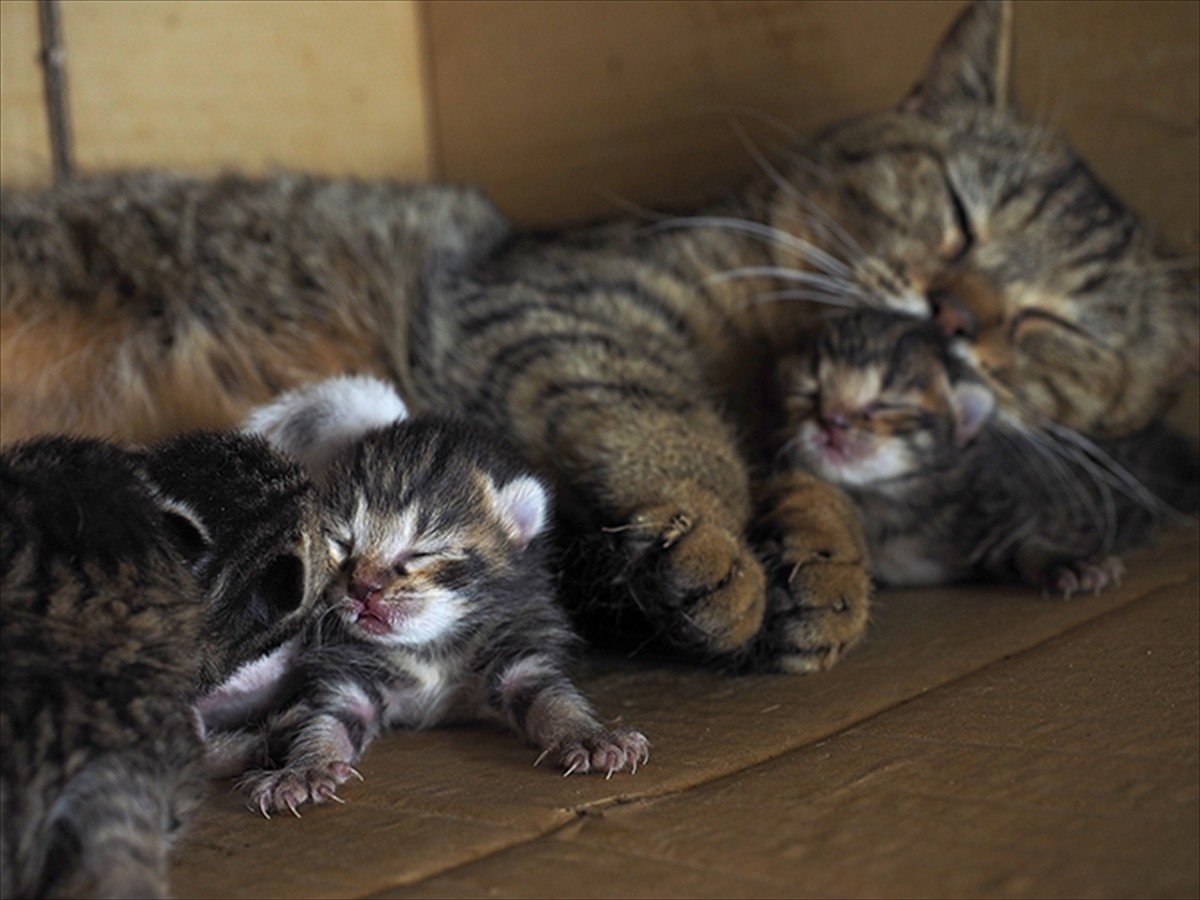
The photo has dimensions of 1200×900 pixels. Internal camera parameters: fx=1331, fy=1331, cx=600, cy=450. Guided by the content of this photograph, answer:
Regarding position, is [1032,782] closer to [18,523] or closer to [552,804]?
[552,804]

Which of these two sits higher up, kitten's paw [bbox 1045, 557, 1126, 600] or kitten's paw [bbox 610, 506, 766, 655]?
kitten's paw [bbox 610, 506, 766, 655]

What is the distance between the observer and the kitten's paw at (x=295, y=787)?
162 cm

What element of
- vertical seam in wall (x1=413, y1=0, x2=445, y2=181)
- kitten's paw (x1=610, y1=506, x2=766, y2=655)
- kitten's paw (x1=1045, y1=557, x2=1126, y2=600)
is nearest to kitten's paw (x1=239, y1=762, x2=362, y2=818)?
kitten's paw (x1=610, y1=506, x2=766, y2=655)

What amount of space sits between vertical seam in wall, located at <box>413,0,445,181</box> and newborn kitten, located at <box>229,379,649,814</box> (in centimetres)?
145

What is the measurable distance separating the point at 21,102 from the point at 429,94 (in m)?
1.04

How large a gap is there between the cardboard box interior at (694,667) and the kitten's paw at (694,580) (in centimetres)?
9

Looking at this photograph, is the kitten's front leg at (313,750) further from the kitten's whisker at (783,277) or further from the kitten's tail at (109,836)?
the kitten's whisker at (783,277)

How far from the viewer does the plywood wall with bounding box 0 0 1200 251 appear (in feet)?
9.50

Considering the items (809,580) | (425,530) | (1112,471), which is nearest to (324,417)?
(425,530)

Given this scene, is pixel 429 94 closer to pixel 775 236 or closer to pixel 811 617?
pixel 775 236

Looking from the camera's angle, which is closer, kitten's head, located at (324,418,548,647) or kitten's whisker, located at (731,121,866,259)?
kitten's head, located at (324,418,548,647)

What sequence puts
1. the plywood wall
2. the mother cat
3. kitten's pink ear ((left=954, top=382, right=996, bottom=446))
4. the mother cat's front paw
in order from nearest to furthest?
the mother cat's front paw, the mother cat, kitten's pink ear ((left=954, top=382, right=996, bottom=446)), the plywood wall

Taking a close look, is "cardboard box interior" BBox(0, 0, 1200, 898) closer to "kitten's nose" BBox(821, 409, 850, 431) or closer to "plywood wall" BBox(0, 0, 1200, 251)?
"plywood wall" BBox(0, 0, 1200, 251)

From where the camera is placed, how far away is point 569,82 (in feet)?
10.7
